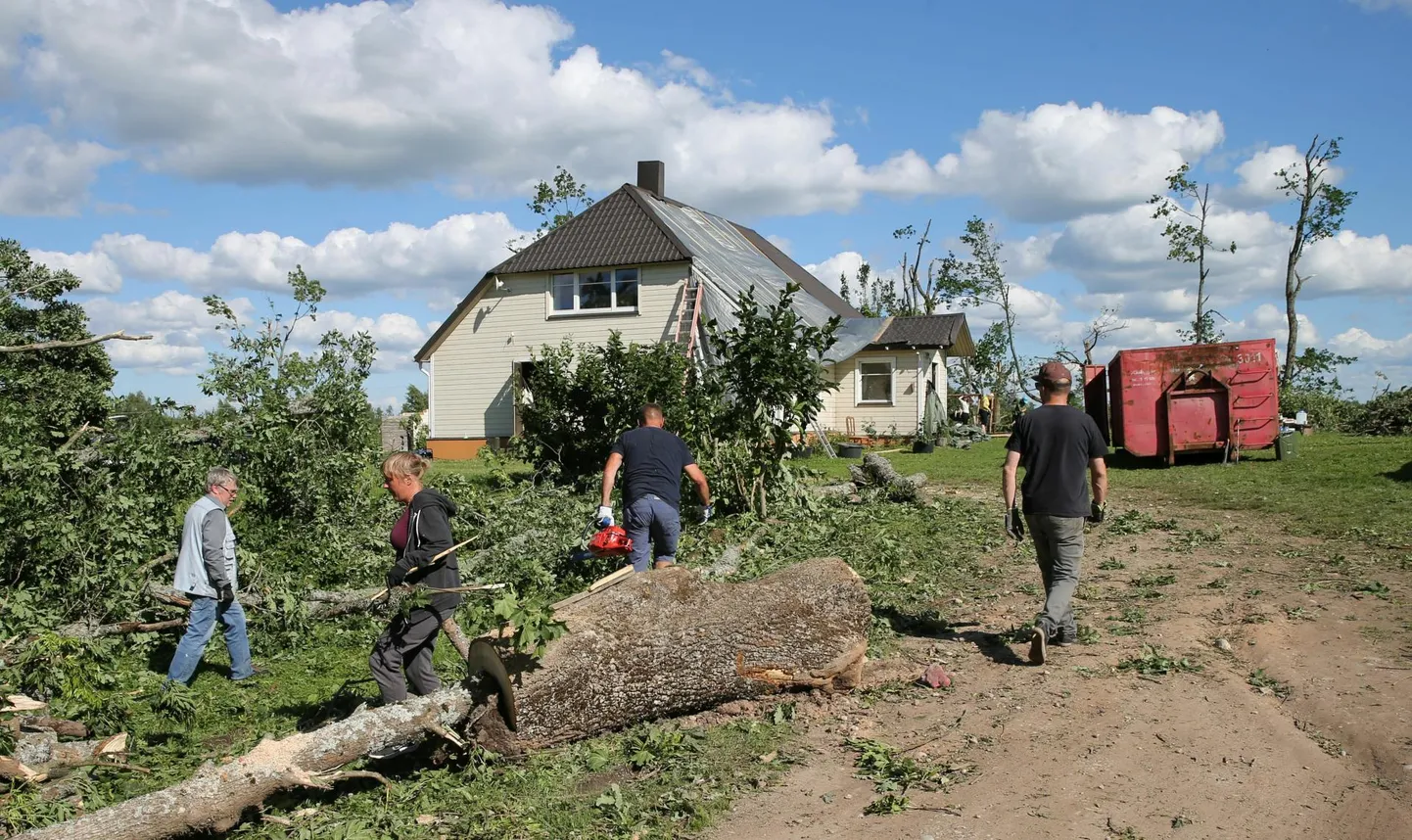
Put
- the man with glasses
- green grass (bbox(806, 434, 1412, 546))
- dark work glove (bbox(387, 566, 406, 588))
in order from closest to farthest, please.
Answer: dark work glove (bbox(387, 566, 406, 588)) → the man with glasses → green grass (bbox(806, 434, 1412, 546))

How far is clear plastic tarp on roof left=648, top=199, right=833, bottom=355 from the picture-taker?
23500 millimetres

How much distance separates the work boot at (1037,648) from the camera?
596 centimetres

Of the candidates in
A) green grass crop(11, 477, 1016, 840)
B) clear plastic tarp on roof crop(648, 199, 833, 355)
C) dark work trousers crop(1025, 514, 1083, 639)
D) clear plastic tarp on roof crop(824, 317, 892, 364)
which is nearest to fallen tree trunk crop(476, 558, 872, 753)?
green grass crop(11, 477, 1016, 840)

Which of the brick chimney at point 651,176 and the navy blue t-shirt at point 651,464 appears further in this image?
the brick chimney at point 651,176

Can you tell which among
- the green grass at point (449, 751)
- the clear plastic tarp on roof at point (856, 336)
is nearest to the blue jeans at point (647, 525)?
the green grass at point (449, 751)

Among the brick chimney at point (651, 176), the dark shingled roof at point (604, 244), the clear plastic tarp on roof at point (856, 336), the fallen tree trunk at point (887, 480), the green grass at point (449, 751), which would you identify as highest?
the brick chimney at point (651, 176)

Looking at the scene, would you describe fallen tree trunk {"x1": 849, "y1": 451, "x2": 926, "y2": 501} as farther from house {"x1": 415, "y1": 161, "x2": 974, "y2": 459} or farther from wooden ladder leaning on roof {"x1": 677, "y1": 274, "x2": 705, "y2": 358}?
wooden ladder leaning on roof {"x1": 677, "y1": 274, "x2": 705, "y2": 358}

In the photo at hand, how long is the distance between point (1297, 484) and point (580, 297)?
Answer: 1604cm

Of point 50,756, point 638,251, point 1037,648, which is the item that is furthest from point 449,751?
point 638,251

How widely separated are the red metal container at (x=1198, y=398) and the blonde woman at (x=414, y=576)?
521 inches

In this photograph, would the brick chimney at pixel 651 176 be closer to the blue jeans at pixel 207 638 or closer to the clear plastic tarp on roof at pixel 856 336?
the clear plastic tarp on roof at pixel 856 336

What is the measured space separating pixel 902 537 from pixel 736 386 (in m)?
2.68

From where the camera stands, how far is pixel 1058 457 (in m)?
6.31

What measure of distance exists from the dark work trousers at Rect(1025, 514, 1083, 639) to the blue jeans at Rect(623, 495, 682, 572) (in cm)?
251
